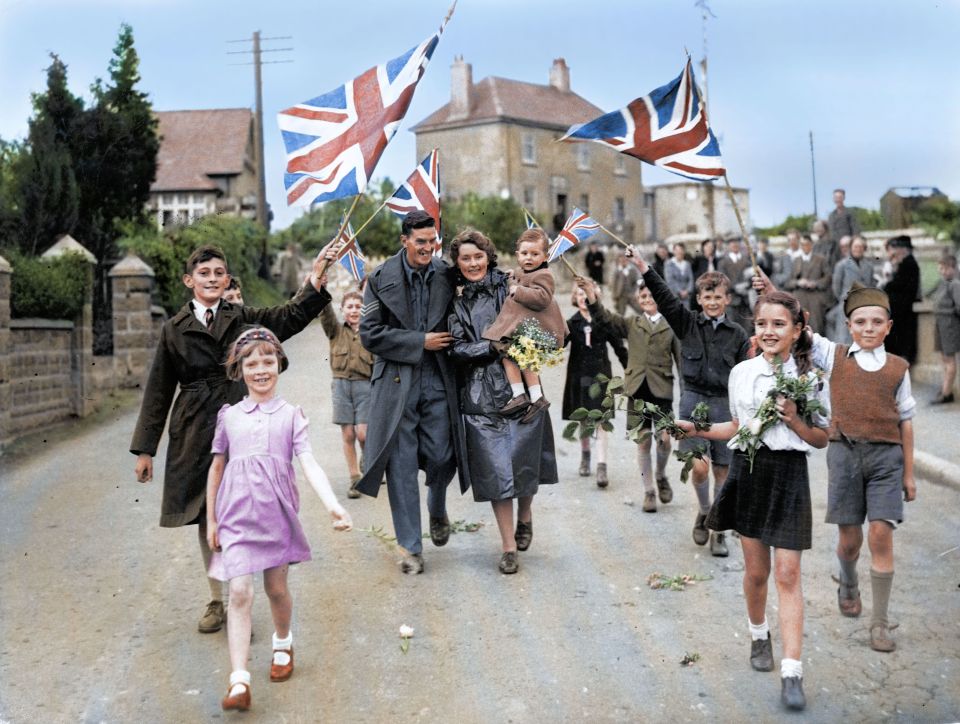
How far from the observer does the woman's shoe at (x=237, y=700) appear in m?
4.79

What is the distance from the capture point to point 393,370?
720 cm

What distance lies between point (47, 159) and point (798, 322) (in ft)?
33.8

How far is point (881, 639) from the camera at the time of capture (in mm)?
5629

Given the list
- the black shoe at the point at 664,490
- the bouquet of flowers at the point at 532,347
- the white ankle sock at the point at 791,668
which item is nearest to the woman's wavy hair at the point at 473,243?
the bouquet of flowers at the point at 532,347

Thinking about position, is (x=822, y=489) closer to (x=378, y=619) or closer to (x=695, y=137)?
(x=695, y=137)

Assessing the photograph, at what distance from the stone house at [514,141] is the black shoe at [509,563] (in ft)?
146

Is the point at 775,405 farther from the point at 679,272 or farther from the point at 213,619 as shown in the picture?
the point at 679,272

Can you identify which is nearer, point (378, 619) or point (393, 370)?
point (378, 619)

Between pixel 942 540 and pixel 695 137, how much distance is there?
3.35 metres

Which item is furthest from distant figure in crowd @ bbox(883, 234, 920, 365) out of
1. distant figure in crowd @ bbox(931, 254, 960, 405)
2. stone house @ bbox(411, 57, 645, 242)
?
stone house @ bbox(411, 57, 645, 242)

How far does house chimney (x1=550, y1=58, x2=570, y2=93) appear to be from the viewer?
55041mm

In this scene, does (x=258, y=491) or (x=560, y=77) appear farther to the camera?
(x=560, y=77)

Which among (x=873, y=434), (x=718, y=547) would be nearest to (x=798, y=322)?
(x=873, y=434)

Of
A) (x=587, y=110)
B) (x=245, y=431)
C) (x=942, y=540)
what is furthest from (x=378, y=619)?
(x=587, y=110)
